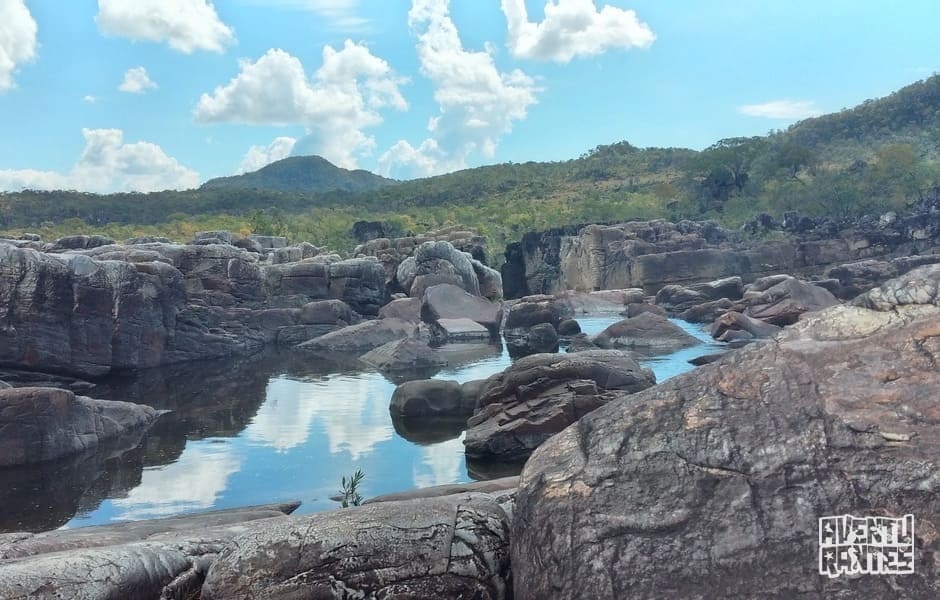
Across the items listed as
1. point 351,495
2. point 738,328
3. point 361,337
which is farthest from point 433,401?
point 738,328

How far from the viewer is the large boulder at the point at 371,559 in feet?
17.4

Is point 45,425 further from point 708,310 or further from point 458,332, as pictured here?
point 708,310

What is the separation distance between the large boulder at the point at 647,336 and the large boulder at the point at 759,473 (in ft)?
62.5

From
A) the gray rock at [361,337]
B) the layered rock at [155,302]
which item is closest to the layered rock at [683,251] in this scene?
the layered rock at [155,302]

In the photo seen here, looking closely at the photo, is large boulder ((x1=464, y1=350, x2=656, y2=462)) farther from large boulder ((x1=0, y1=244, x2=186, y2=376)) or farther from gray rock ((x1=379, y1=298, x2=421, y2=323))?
gray rock ((x1=379, y1=298, x2=421, y2=323))

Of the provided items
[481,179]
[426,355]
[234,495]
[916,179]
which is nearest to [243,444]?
[234,495]

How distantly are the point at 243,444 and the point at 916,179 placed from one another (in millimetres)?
58942

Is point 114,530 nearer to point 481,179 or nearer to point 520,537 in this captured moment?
point 520,537

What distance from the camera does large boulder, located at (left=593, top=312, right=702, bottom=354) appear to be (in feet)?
80.9

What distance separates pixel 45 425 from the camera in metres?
13.3

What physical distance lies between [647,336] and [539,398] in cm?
1259

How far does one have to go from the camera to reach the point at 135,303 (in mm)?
23453

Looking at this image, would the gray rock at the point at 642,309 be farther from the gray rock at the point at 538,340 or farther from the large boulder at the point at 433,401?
the large boulder at the point at 433,401

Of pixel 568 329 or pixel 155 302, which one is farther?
pixel 568 329
